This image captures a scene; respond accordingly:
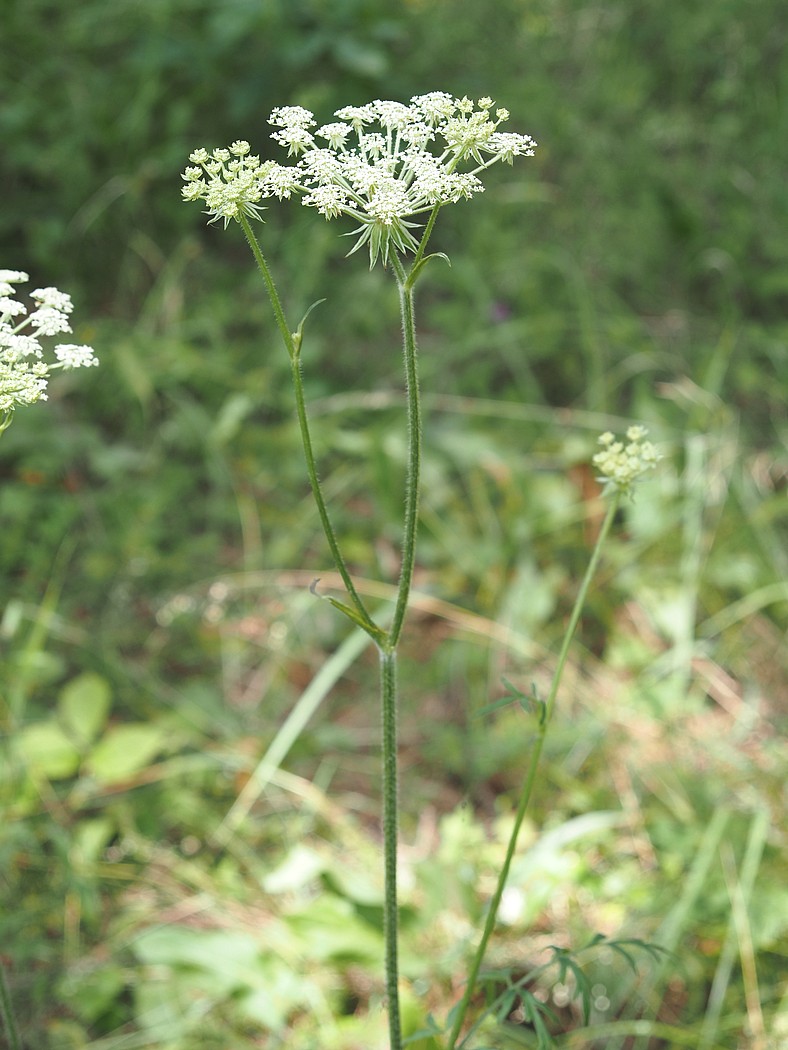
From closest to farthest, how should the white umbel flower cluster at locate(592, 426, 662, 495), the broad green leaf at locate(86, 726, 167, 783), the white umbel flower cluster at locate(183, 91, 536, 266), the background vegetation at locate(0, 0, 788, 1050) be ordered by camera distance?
1. the white umbel flower cluster at locate(183, 91, 536, 266)
2. the white umbel flower cluster at locate(592, 426, 662, 495)
3. the background vegetation at locate(0, 0, 788, 1050)
4. the broad green leaf at locate(86, 726, 167, 783)

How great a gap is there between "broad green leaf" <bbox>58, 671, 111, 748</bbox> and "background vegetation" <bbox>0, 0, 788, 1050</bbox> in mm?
13

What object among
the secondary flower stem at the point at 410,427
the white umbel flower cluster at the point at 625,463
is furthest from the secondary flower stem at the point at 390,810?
the white umbel flower cluster at the point at 625,463

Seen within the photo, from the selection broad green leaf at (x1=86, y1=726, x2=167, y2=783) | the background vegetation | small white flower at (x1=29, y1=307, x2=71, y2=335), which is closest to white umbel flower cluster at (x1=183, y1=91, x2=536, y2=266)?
small white flower at (x1=29, y1=307, x2=71, y2=335)

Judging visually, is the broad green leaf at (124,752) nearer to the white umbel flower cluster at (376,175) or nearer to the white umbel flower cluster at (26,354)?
the white umbel flower cluster at (26,354)

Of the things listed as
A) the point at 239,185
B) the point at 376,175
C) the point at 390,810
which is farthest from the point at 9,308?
the point at 390,810

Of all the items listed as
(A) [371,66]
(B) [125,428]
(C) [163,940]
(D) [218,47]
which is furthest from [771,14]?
(C) [163,940]

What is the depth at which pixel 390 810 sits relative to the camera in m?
1.23

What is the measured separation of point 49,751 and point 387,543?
1.24m

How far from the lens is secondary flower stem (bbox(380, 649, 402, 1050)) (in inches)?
47.6

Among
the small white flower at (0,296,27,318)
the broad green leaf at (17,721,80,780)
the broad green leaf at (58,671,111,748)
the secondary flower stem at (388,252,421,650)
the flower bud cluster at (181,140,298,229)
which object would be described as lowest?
the broad green leaf at (17,721,80,780)

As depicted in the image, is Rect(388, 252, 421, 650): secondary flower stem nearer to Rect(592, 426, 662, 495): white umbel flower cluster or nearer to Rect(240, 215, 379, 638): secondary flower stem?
Rect(240, 215, 379, 638): secondary flower stem

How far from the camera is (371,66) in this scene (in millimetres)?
3777

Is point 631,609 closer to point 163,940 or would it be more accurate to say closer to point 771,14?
point 163,940

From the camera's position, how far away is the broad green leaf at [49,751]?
2.50 metres
